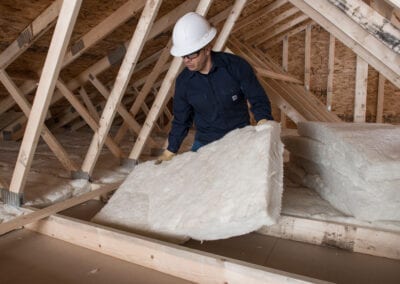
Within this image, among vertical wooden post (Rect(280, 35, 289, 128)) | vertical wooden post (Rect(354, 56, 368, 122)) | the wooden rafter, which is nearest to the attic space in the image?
vertical wooden post (Rect(354, 56, 368, 122))

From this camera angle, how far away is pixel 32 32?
8.19ft

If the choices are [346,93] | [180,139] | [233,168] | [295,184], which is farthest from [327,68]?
[233,168]

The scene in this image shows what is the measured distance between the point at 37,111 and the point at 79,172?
94cm

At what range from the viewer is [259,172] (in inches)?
54.1

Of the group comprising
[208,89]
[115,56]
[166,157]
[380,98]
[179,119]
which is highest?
[380,98]

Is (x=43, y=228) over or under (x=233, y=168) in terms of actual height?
under

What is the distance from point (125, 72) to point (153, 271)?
1459mm

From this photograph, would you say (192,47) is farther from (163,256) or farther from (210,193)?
(163,256)

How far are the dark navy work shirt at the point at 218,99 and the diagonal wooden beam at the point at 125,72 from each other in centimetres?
47

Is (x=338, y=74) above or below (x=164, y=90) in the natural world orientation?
above

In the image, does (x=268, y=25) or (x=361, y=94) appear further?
(x=268, y=25)

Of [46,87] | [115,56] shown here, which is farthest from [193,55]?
[115,56]

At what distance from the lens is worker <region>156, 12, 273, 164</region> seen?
5.83 ft

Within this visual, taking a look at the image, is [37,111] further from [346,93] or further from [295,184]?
[346,93]
